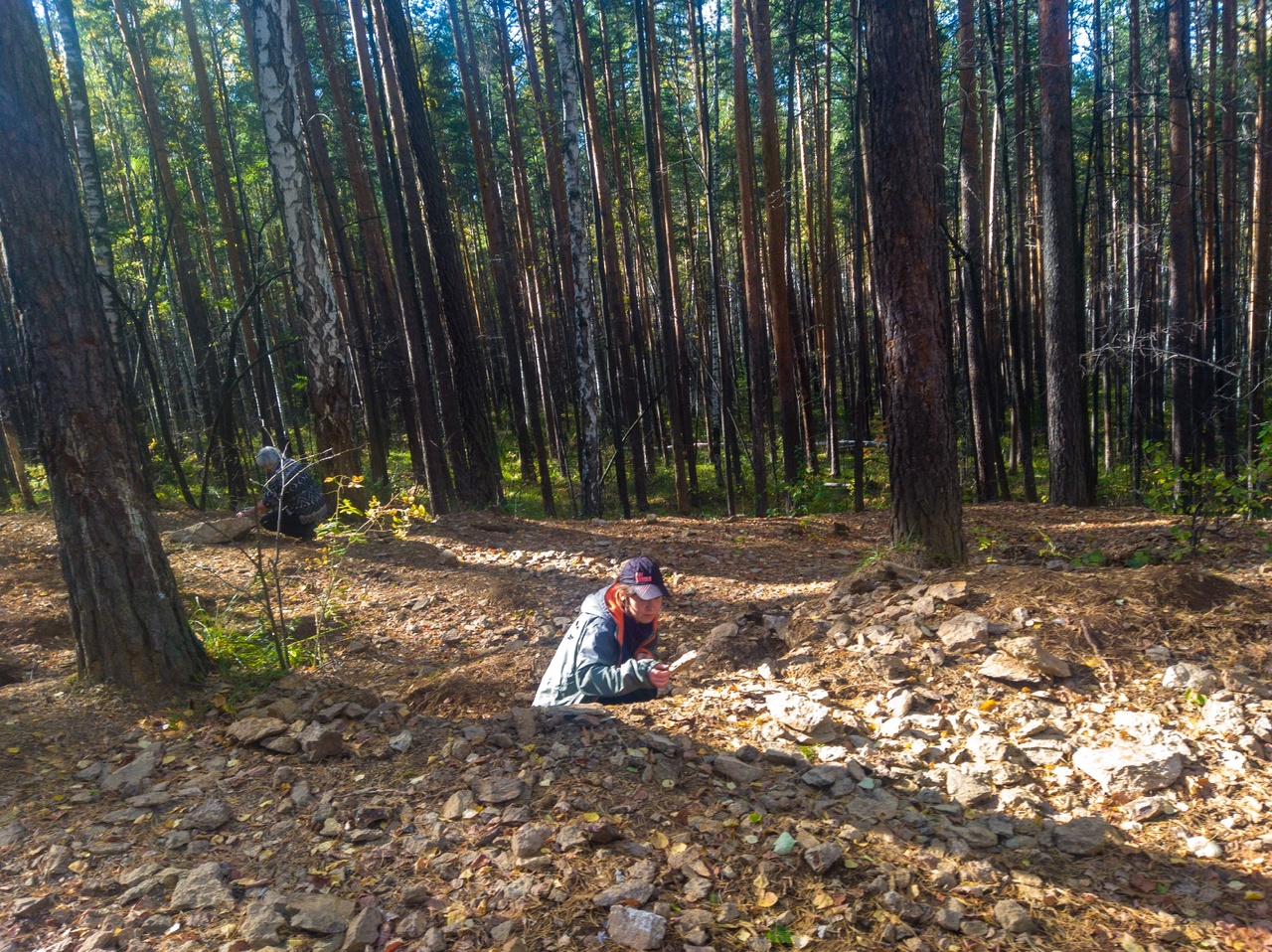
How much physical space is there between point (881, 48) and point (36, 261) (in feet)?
17.9

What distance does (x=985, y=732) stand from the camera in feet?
11.4

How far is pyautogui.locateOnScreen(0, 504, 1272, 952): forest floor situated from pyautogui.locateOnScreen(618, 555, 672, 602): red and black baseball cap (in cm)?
64

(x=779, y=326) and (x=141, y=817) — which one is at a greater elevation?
(x=779, y=326)

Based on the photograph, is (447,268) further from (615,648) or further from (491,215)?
(615,648)

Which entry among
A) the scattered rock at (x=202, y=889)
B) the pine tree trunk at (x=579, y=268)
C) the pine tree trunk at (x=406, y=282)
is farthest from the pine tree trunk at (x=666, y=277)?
the scattered rock at (x=202, y=889)

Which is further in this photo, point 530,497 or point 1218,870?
point 530,497

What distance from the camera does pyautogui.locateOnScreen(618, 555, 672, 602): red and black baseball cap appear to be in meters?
3.97

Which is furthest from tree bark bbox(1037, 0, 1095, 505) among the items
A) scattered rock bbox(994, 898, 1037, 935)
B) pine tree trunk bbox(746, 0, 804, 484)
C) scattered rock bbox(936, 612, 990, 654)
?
scattered rock bbox(994, 898, 1037, 935)

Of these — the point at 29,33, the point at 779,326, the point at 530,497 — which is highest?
the point at 29,33

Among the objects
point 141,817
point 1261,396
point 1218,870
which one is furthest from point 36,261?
point 1261,396

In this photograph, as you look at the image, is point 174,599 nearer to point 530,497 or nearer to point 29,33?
point 29,33

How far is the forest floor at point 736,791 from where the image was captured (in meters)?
2.37

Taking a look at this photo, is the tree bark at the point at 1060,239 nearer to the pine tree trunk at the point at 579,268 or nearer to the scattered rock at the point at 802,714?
the pine tree trunk at the point at 579,268

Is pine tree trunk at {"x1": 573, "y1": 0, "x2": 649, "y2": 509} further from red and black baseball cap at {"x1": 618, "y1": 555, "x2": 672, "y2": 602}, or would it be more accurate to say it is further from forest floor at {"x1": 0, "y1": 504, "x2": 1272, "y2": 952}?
red and black baseball cap at {"x1": 618, "y1": 555, "x2": 672, "y2": 602}
